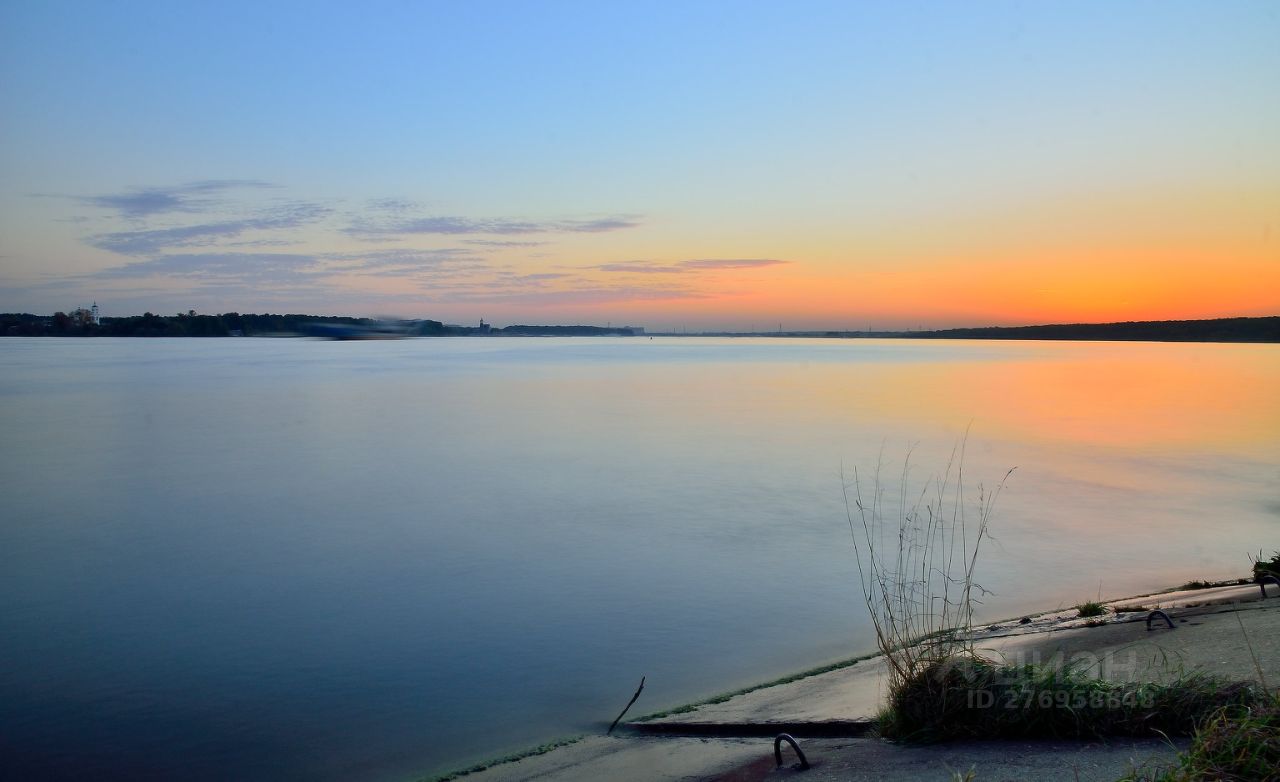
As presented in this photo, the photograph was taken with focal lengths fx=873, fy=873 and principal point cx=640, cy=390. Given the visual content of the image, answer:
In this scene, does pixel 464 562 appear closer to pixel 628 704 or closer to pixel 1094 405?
pixel 628 704

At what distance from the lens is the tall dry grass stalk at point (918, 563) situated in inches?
175

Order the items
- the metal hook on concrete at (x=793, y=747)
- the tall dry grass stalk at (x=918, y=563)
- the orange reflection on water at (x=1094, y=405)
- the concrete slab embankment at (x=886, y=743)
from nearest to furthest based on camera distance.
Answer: the concrete slab embankment at (x=886, y=743) → the metal hook on concrete at (x=793, y=747) → the tall dry grass stalk at (x=918, y=563) → the orange reflection on water at (x=1094, y=405)

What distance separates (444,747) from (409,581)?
3.27m

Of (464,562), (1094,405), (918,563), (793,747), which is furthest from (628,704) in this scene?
(1094,405)

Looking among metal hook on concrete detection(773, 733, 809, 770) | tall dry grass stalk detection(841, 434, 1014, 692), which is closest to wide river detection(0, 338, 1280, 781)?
tall dry grass stalk detection(841, 434, 1014, 692)

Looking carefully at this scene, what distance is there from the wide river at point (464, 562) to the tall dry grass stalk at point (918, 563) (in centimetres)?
30

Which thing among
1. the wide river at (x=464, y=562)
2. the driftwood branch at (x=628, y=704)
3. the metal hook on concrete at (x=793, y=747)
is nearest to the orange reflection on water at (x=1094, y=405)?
the wide river at (x=464, y=562)

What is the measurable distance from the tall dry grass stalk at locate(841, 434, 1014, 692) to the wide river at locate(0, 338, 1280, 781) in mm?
299

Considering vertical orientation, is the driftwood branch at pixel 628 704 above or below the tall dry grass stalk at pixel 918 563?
below

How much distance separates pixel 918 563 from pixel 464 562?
443cm

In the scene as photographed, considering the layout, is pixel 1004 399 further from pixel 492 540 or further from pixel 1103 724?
pixel 1103 724

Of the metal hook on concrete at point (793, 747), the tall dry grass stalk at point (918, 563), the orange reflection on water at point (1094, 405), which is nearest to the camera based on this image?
the metal hook on concrete at point (793, 747)

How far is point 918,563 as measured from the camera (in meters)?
8.35

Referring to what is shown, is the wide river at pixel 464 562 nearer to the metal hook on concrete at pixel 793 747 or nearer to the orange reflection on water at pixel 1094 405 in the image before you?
the orange reflection on water at pixel 1094 405
